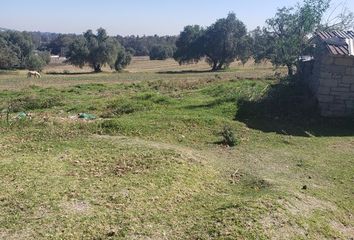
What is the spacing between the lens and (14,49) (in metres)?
51.6

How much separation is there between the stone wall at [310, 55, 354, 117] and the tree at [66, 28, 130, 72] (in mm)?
40620

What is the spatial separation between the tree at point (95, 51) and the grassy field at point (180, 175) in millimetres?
39094

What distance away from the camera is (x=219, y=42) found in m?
50.2

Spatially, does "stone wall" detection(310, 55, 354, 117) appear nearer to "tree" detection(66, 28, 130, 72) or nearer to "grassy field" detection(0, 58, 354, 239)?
"grassy field" detection(0, 58, 354, 239)

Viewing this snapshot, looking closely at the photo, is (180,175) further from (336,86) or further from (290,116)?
(336,86)

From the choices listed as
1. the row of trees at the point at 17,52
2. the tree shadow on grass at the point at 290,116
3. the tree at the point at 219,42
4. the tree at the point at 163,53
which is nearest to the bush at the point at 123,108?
the tree shadow on grass at the point at 290,116

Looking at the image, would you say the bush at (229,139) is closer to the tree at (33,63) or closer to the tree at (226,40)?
the tree at (226,40)

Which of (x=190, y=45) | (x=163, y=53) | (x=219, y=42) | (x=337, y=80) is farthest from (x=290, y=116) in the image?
(x=163, y=53)

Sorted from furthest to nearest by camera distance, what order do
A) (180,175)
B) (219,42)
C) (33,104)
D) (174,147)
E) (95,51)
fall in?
(95,51) < (219,42) < (33,104) < (174,147) < (180,175)

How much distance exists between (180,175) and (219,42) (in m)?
44.4

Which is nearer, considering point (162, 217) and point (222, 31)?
point (162, 217)

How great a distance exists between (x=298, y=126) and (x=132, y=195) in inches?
277

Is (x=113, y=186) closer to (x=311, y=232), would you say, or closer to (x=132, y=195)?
(x=132, y=195)

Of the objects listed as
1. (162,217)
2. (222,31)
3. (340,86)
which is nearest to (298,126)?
(340,86)
